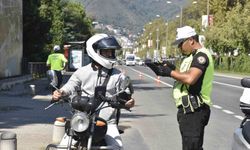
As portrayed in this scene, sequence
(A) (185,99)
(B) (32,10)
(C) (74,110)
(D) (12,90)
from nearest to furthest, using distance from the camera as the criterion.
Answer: (C) (74,110), (A) (185,99), (D) (12,90), (B) (32,10)

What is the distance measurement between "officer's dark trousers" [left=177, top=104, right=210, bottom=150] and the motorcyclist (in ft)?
3.13

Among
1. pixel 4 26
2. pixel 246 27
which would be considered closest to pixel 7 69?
pixel 4 26

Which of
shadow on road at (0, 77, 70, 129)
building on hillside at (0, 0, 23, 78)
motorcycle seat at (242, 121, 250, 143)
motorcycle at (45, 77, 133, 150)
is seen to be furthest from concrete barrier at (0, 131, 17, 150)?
building on hillside at (0, 0, 23, 78)

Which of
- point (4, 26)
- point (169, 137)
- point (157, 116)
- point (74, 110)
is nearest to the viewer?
point (74, 110)

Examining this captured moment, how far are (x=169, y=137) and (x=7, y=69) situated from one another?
66.6 feet

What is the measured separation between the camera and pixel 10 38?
32250 millimetres

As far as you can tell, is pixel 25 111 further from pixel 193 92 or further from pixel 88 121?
pixel 88 121

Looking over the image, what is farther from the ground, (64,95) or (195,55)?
(195,55)

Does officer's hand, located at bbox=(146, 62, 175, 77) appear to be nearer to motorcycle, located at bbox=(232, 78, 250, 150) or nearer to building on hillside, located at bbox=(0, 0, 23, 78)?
motorcycle, located at bbox=(232, 78, 250, 150)

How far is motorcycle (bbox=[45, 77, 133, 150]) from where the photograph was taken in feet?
16.3

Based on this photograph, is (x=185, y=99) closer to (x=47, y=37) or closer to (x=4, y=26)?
(x=4, y=26)

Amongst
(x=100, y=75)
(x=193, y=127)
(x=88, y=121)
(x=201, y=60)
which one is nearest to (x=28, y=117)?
(x=193, y=127)

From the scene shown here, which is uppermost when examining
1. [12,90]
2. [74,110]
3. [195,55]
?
[195,55]

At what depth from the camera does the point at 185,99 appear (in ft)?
20.4
